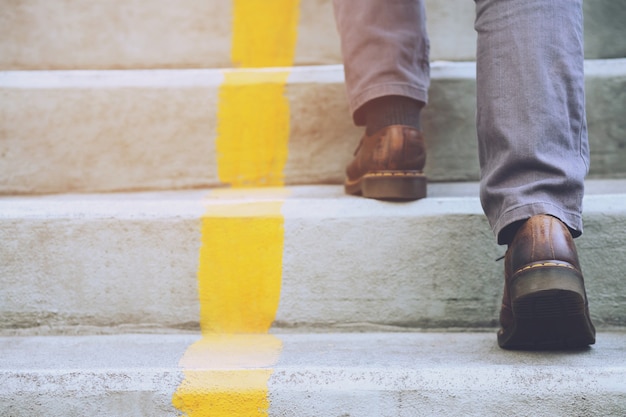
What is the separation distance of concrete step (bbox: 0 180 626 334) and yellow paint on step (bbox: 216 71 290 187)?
29 centimetres

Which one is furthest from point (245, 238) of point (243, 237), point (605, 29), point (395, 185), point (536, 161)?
point (605, 29)

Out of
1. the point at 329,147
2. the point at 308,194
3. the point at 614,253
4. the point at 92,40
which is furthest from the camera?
the point at 92,40

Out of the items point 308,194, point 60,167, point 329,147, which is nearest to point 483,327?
point 308,194

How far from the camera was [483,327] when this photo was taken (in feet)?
3.10

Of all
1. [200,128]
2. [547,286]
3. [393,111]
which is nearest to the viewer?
[547,286]

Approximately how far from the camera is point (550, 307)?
71cm

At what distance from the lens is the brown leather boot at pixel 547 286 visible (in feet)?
2.31

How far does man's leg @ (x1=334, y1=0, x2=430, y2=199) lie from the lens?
1036 millimetres

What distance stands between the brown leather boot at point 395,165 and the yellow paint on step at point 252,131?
0.26 meters

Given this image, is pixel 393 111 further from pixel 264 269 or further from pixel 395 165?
A: pixel 264 269

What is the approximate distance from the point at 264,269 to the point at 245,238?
0.06 meters

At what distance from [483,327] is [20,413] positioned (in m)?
0.69

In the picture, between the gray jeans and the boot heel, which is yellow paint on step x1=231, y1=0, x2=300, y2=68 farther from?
the gray jeans

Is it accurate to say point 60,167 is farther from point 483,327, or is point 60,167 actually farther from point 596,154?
point 596,154
